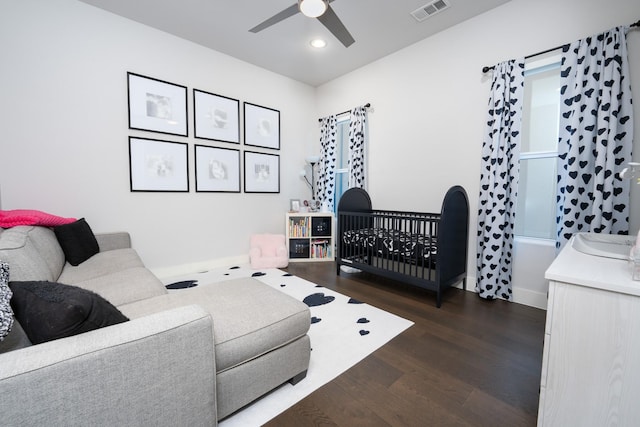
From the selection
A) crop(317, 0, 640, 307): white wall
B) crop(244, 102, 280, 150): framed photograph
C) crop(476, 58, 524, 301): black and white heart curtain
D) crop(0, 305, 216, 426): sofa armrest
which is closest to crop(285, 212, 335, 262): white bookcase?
crop(317, 0, 640, 307): white wall

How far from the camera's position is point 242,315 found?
124 centimetres

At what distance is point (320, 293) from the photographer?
255 cm

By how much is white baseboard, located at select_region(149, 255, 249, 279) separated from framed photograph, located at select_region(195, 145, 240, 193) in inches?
35.3

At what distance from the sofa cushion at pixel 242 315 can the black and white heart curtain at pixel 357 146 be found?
2.44 m

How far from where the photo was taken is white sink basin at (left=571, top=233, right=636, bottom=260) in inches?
45.9

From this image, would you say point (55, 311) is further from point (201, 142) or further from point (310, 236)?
point (310, 236)

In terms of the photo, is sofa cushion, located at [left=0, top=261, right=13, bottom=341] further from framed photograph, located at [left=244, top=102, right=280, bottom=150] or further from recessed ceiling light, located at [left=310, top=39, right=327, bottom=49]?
recessed ceiling light, located at [left=310, top=39, right=327, bottom=49]

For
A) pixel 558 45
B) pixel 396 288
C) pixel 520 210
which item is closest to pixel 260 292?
pixel 396 288

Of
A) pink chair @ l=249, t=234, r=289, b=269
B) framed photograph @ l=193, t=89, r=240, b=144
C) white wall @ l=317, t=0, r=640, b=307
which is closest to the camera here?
white wall @ l=317, t=0, r=640, b=307

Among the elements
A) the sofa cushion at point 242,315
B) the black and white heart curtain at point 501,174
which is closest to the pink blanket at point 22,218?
the sofa cushion at point 242,315

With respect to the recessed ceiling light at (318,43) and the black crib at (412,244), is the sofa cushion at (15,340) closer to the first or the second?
the black crib at (412,244)

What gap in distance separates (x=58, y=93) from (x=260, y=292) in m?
2.63

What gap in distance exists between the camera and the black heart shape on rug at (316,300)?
2.33 meters

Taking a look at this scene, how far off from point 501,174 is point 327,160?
238cm
